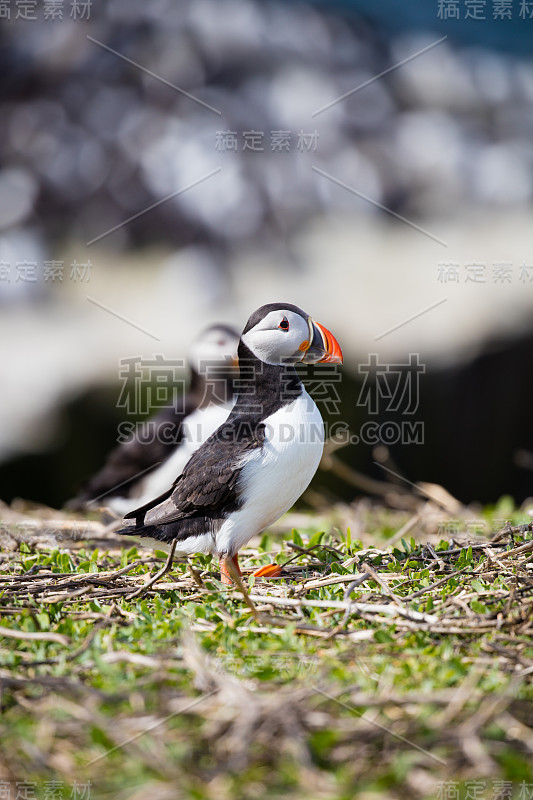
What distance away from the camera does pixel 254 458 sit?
139 inches

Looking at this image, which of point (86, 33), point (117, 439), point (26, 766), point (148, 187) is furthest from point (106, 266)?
point (26, 766)

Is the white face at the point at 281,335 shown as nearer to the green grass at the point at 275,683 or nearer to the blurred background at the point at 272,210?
the green grass at the point at 275,683

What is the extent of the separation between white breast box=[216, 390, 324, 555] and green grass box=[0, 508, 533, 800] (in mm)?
266

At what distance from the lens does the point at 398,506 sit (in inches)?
259

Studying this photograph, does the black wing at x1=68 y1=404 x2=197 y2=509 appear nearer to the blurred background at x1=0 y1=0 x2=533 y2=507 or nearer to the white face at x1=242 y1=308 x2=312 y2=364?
the white face at x1=242 y1=308 x2=312 y2=364

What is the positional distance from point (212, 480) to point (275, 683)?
1.28 m

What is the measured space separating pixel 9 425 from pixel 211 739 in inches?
271

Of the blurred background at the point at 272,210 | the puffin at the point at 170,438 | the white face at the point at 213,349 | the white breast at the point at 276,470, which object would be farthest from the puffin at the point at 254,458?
the blurred background at the point at 272,210

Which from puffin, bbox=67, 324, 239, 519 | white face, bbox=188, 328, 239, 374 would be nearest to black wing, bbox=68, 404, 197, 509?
puffin, bbox=67, 324, 239, 519

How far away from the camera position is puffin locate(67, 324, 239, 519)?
17.9 ft

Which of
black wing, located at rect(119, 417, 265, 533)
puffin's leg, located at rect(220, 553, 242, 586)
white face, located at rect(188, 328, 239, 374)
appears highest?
white face, located at rect(188, 328, 239, 374)

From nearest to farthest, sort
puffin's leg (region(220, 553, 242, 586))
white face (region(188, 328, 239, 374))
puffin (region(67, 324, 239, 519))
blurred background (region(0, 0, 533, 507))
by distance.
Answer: puffin's leg (region(220, 553, 242, 586)), puffin (region(67, 324, 239, 519)), white face (region(188, 328, 239, 374)), blurred background (region(0, 0, 533, 507))

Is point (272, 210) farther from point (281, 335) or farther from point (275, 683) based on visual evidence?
point (275, 683)

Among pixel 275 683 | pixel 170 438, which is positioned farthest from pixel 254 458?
pixel 170 438
